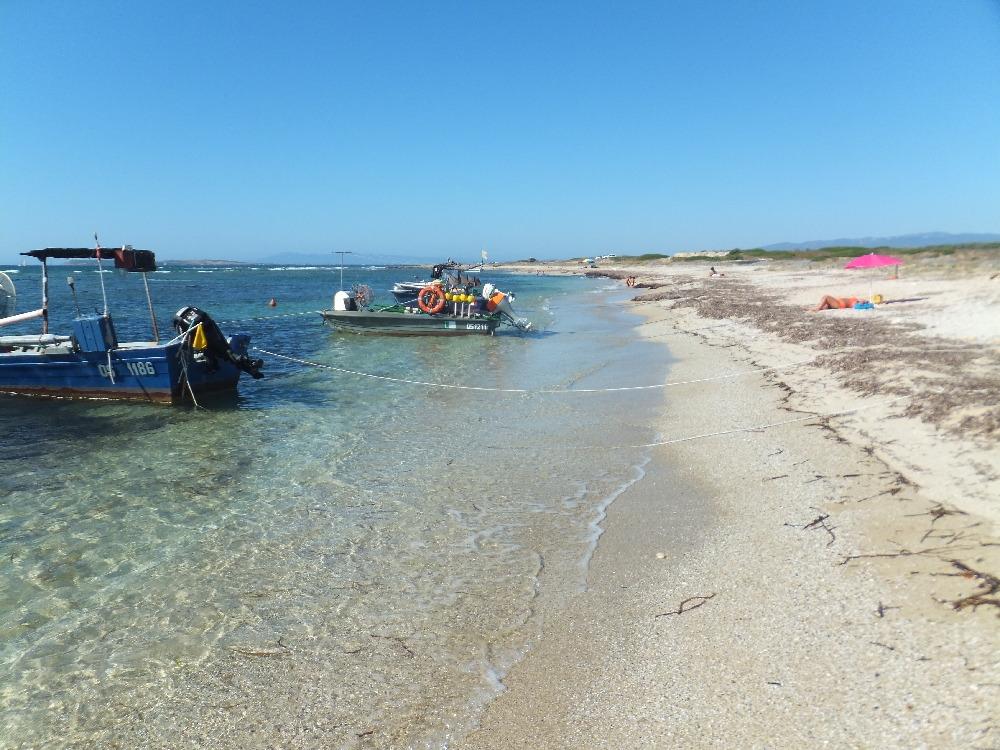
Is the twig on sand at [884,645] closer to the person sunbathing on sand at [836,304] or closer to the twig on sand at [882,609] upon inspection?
the twig on sand at [882,609]

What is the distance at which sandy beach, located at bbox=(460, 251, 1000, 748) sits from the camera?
357 cm

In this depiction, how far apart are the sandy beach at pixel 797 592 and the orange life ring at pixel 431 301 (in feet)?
54.9

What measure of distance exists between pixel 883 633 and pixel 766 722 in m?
1.36

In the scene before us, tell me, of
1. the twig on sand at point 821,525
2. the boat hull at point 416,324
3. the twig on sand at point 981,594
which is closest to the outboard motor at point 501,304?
the boat hull at point 416,324

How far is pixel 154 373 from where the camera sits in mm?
13492

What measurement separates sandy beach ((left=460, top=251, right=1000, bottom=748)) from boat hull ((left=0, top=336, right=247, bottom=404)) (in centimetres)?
1090

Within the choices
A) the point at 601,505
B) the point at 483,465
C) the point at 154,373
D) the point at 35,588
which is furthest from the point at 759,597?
the point at 154,373

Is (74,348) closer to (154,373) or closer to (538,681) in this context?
(154,373)

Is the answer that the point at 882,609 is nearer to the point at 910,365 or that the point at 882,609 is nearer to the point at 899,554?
the point at 899,554

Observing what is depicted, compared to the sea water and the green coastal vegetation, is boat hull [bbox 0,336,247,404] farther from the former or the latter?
the green coastal vegetation

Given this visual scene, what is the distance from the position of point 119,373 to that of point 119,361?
0.31m

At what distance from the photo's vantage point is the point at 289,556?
6293 mm

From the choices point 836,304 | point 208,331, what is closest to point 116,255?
point 208,331

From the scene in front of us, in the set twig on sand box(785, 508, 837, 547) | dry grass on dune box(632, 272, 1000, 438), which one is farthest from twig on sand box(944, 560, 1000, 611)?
dry grass on dune box(632, 272, 1000, 438)
